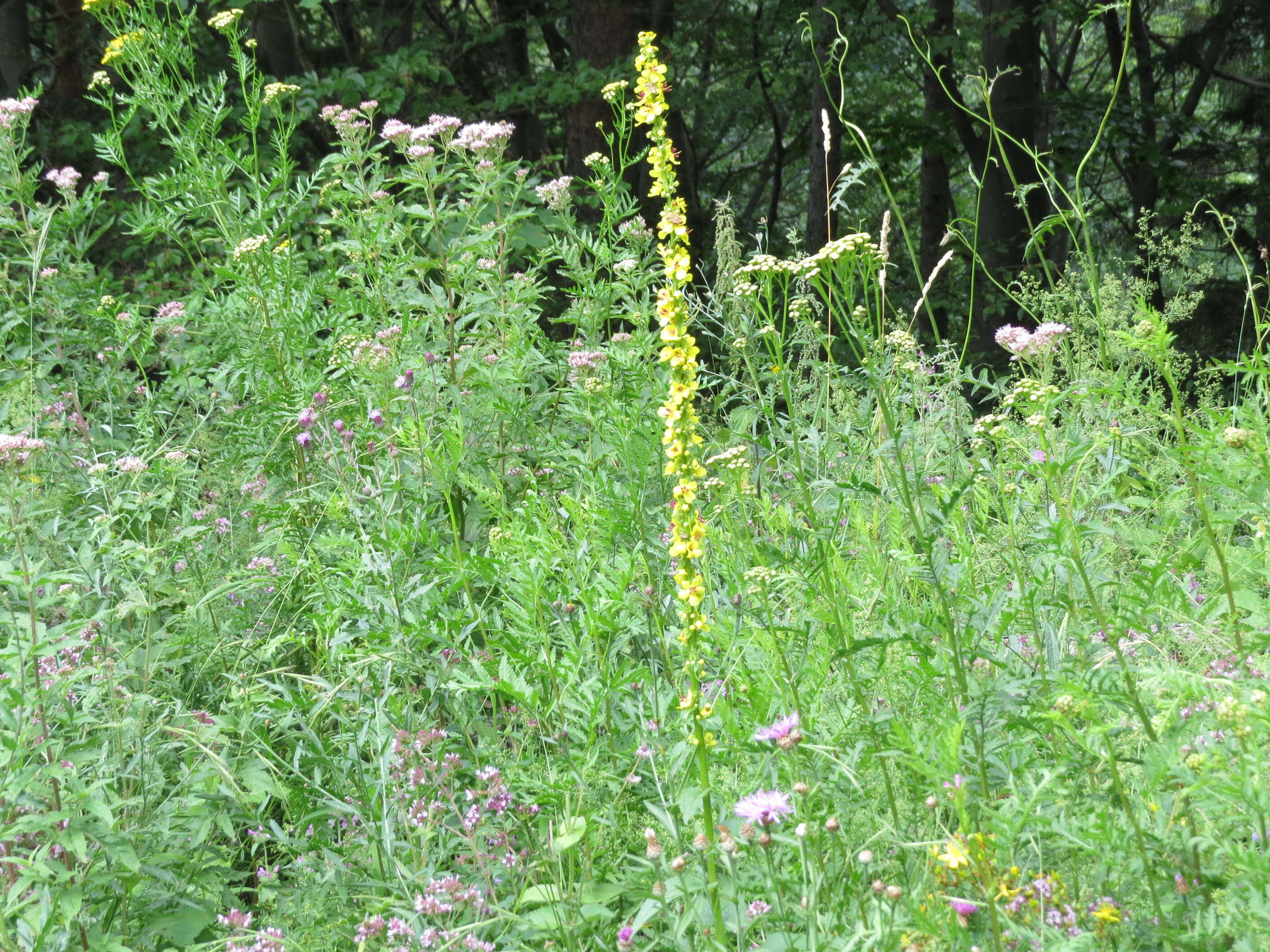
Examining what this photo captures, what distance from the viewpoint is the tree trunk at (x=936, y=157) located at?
10.3 meters

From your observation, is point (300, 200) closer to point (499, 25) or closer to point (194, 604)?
point (194, 604)

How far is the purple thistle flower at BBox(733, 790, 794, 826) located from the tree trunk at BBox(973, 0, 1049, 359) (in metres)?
8.70

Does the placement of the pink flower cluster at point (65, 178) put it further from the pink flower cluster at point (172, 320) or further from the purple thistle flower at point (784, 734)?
the purple thistle flower at point (784, 734)

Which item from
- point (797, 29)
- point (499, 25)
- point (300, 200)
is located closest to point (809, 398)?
point (300, 200)

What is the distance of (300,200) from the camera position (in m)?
4.09

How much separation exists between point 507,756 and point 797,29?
10.1 meters

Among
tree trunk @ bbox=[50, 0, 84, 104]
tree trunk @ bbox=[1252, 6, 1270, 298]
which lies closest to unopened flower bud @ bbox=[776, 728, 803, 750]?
tree trunk @ bbox=[50, 0, 84, 104]

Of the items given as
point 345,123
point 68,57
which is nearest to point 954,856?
point 345,123

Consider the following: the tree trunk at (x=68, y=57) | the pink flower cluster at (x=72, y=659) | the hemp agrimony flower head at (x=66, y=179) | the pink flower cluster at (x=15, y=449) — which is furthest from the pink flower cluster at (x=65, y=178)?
the tree trunk at (x=68, y=57)

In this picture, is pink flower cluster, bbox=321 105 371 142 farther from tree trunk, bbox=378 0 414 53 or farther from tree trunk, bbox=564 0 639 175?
tree trunk, bbox=378 0 414 53

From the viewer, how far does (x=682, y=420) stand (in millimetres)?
1667

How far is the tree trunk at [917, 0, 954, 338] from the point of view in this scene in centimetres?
1028

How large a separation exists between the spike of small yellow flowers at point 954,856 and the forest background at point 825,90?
17.9ft

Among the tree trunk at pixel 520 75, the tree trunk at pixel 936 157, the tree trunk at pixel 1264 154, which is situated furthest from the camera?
the tree trunk at pixel 1264 154
